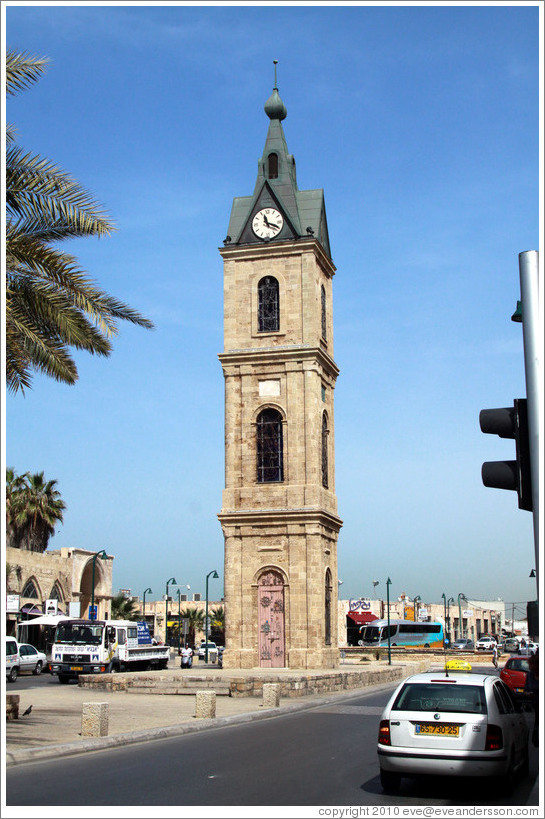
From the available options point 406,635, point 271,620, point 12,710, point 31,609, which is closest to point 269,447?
point 271,620

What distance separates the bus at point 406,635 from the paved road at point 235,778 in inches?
2257

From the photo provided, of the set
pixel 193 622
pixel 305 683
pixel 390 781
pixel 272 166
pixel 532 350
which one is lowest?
pixel 193 622

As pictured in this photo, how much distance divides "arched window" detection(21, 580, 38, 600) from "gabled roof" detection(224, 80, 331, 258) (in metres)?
26.1

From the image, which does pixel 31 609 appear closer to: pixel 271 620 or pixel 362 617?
pixel 271 620

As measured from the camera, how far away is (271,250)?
4209 centimetres

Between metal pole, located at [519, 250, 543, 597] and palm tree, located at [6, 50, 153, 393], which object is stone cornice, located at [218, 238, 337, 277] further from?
metal pole, located at [519, 250, 543, 597]

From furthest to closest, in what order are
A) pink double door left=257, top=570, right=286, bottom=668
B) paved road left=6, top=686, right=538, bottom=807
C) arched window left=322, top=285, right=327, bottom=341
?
arched window left=322, top=285, right=327, bottom=341
pink double door left=257, top=570, right=286, bottom=668
paved road left=6, top=686, right=538, bottom=807

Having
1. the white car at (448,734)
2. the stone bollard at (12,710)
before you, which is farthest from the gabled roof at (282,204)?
the white car at (448,734)

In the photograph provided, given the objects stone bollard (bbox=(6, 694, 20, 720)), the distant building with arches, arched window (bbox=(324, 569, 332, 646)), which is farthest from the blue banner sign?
stone bollard (bbox=(6, 694, 20, 720))

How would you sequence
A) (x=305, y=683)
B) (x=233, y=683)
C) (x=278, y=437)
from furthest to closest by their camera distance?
(x=278, y=437) → (x=305, y=683) → (x=233, y=683)

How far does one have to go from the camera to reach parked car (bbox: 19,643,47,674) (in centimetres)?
4262

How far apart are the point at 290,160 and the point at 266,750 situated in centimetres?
3411

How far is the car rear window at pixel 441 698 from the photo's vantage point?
11.0 metres

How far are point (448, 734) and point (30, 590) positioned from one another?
50330 mm
